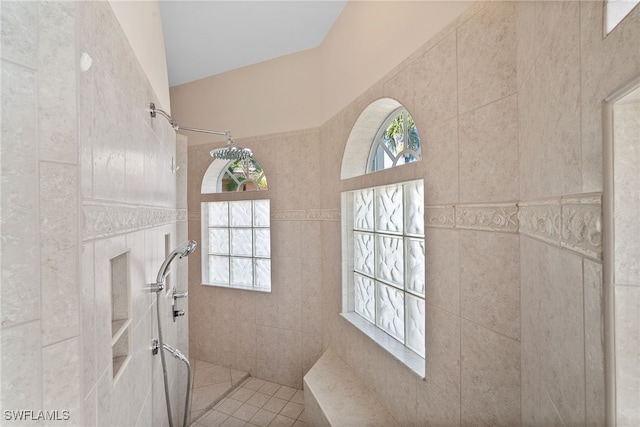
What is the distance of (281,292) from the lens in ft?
8.89

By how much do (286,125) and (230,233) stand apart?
4.13 feet

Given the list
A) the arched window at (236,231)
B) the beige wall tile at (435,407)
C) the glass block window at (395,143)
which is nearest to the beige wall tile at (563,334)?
the beige wall tile at (435,407)

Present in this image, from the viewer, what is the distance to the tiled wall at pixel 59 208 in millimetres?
484

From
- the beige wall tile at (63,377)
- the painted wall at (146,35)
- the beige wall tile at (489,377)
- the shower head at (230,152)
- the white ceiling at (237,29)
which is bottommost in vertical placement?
the beige wall tile at (489,377)

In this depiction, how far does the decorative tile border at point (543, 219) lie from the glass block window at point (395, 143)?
1.76ft

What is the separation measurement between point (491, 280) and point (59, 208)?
124cm

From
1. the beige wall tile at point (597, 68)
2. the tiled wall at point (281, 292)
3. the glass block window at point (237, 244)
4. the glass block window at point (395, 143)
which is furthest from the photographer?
the glass block window at point (237, 244)

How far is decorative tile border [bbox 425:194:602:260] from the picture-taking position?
0.51 meters

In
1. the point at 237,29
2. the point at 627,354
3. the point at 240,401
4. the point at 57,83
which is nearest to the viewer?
the point at 627,354

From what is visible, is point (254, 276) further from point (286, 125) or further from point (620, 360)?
point (620, 360)

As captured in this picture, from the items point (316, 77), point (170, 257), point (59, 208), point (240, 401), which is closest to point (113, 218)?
point (59, 208)

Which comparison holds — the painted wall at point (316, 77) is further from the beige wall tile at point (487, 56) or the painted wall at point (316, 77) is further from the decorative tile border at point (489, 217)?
the decorative tile border at point (489, 217)

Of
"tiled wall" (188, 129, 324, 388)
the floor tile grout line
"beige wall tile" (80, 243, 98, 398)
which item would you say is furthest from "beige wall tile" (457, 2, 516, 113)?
the floor tile grout line

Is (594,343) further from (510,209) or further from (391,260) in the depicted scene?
(391,260)
